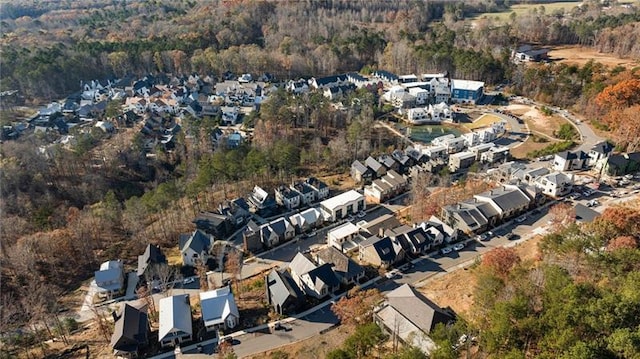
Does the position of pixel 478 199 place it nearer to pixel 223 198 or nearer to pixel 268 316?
pixel 268 316

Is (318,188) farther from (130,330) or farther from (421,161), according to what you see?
(130,330)

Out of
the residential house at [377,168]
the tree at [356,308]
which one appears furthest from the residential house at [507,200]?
the tree at [356,308]

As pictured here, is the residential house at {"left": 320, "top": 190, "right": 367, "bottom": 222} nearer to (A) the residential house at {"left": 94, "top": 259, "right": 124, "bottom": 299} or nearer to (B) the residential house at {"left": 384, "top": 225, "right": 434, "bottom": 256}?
(B) the residential house at {"left": 384, "top": 225, "right": 434, "bottom": 256}

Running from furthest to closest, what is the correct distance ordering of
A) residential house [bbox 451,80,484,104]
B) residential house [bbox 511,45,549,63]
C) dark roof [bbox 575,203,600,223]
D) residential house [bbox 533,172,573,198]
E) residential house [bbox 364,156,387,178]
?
residential house [bbox 511,45,549,63], residential house [bbox 451,80,484,104], residential house [bbox 364,156,387,178], residential house [bbox 533,172,573,198], dark roof [bbox 575,203,600,223]

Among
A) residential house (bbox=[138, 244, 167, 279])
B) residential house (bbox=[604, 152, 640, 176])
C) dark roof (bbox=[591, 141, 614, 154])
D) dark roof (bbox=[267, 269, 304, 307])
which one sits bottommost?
residential house (bbox=[138, 244, 167, 279])

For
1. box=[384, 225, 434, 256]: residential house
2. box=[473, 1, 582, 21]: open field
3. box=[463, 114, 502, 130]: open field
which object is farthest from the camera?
box=[473, 1, 582, 21]: open field

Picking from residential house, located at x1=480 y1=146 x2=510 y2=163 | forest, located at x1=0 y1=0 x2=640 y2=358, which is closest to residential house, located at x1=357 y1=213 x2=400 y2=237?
forest, located at x1=0 y1=0 x2=640 y2=358

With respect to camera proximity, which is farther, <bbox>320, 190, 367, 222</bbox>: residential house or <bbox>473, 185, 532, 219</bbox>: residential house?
<bbox>320, 190, 367, 222</bbox>: residential house
